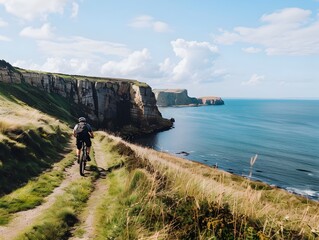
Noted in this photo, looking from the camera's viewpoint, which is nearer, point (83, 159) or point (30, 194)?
point (30, 194)

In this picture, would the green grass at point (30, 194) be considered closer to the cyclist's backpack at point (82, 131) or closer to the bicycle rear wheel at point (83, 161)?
the bicycle rear wheel at point (83, 161)

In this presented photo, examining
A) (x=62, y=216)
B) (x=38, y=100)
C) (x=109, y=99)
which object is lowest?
(x=62, y=216)

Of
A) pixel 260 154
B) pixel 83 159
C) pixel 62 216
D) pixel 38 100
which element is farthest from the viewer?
pixel 38 100

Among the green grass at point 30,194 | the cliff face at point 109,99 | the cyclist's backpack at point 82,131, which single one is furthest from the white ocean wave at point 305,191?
the cliff face at point 109,99

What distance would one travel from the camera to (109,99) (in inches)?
4963

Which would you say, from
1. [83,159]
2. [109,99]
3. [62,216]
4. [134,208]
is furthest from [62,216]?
[109,99]

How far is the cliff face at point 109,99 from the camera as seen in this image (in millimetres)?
110906

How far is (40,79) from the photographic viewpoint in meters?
104

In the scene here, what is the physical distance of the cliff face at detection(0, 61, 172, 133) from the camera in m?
111

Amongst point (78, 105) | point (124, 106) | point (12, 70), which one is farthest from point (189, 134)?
point (12, 70)

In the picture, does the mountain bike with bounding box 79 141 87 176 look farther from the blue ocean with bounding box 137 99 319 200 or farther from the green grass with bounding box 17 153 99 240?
the blue ocean with bounding box 137 99 319 200

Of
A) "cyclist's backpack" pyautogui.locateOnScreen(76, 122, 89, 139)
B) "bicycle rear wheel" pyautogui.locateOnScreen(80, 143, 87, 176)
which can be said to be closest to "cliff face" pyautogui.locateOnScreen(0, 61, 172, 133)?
"cyclist's backpack" pyautogui.locateOnScreen(76, 122, 89, 139)

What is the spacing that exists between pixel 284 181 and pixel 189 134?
63.8m

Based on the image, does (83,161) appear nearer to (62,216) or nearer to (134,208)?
(62,216)
